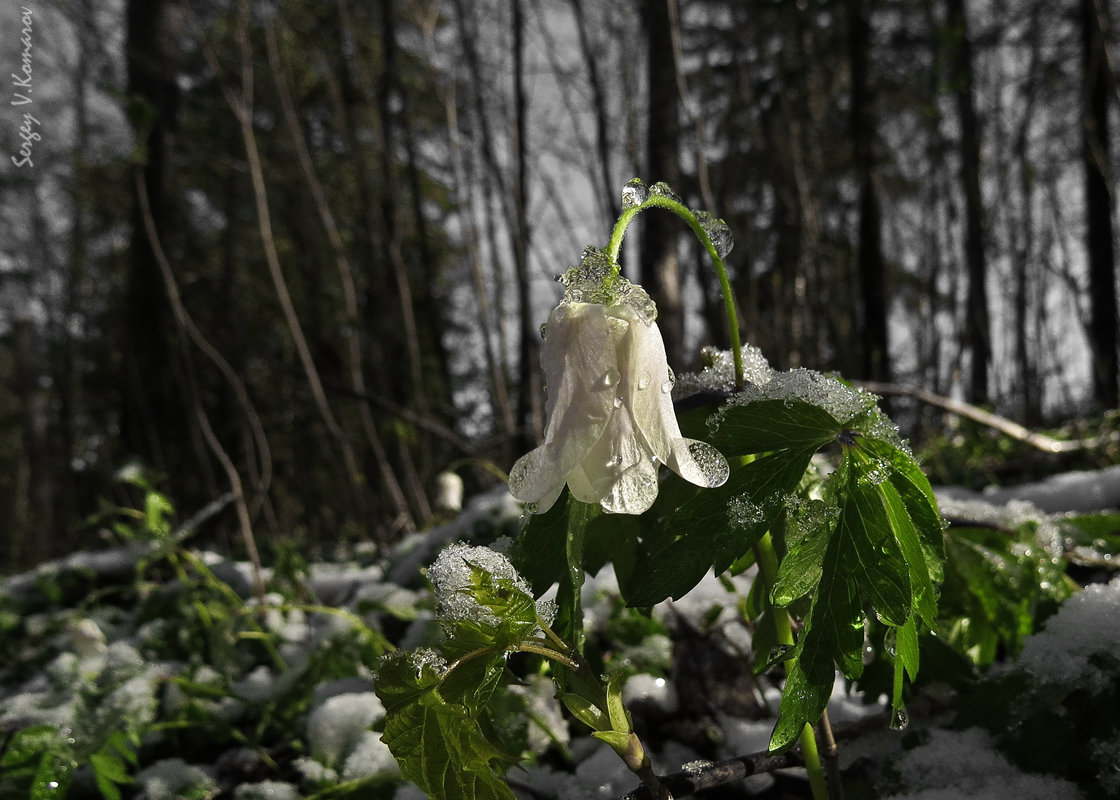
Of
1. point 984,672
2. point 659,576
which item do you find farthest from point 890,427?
point 984,672

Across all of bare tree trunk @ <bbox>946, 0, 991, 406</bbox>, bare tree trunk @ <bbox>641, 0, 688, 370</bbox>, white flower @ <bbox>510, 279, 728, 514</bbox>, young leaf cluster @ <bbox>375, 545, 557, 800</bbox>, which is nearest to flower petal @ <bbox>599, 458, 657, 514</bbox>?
white flower @ <bbox>510, 279, 728, 514</bbox>

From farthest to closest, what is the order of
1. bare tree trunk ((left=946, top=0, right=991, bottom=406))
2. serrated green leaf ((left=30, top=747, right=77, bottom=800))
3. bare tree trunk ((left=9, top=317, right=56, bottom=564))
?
bare tree trunk ((left=9, top=317, right=56, bottom=564))
bare tree trunk ((left=946, top=0, right=991, bottom=406))
serrated green leaf ((left=30, top=747, right=77, bottom=800))

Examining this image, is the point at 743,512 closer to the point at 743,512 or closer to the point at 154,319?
the point at 743,512

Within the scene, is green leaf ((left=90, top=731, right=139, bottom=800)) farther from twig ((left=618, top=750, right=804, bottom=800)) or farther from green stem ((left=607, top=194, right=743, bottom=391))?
green stem ((left=607, top=194, right=743, bottom=391))

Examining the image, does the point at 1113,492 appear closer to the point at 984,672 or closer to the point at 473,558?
the point at 984,672

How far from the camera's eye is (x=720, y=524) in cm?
70

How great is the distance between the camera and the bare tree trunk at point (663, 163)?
2.82 meters

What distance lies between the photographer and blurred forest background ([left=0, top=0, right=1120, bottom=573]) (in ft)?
13.3

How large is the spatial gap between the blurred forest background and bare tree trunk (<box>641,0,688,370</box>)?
0.01 metres

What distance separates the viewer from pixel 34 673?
2.29 meters

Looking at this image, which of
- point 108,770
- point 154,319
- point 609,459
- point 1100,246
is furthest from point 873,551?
point 1100,246

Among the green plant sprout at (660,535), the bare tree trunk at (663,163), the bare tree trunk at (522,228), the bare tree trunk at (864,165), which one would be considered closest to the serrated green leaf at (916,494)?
the green plant sprout at (660,535)

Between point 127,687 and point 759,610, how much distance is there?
4.50 feet

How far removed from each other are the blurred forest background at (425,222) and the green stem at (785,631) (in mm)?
2023
